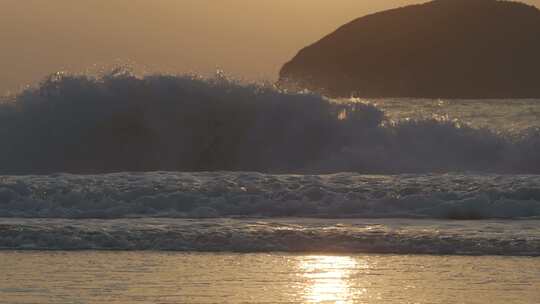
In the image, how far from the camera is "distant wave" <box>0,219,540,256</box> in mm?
10898

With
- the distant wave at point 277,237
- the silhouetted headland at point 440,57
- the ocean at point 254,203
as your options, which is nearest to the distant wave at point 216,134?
the ocean at point 254,203

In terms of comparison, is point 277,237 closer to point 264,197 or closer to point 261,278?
point 261,278

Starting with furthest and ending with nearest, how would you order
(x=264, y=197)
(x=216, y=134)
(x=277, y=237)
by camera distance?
(x=216, y=134) → (x=264, y=197) → (x=277, y=237)

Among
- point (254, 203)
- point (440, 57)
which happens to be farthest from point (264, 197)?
point (440, 57)

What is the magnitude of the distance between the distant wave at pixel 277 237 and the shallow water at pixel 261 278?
1.26 ft

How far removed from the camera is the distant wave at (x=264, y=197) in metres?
14.0

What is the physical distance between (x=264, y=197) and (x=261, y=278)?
18.0 ft

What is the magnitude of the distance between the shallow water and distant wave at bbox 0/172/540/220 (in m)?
3.37

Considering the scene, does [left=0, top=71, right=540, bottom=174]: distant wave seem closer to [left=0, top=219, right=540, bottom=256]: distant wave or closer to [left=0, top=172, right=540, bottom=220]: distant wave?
[left=0, top=172, right=540, bottom=220]: distant wave

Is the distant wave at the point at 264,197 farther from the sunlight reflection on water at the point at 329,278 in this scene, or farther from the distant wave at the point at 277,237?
the sunlight reflection on water at the point at 329,278

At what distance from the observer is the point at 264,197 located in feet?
48.4

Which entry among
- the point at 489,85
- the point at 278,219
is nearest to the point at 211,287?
the point at 278,219

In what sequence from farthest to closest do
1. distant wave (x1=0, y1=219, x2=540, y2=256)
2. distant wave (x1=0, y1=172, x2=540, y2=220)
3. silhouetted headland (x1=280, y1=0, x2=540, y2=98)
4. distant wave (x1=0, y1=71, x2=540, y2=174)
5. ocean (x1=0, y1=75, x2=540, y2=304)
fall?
silhouetted headland (x1=280, y1=0, x2=540, y2=98), distant wave (x1=0, y1=71, x2=540, y2=174), distant wave (x1=0, y1=172, x2=540, y2=220), distant wave (x1=0, y1=219, x2=540, y2=256), ocean (x1=0, y1=75, x2=540, y2=304)

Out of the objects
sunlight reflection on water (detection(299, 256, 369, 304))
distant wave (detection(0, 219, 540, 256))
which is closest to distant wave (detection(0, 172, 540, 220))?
distant wave (detection(0, 219, 540, 256))
